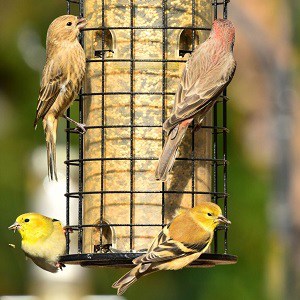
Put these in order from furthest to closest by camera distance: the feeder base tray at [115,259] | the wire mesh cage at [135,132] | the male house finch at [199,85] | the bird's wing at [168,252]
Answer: the wire mesh cage at [135,132], the male house finch at [199,85], the feeder base tray at [115,259], the bird's wing at [168,252]

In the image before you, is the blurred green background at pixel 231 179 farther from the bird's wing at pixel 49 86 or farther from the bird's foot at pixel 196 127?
the bird's foot at pixel 196 127

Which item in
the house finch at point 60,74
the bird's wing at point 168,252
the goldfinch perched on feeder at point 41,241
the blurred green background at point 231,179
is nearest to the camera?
the bird's wing at point 168,252

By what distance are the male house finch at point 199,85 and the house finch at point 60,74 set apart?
3.34 ft

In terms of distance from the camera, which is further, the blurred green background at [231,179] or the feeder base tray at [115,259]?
the blurred green background at [231,179]

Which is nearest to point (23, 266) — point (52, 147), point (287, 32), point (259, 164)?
point (259, 164)

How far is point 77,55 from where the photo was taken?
470 inches

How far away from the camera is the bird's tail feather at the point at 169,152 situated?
36.7ft

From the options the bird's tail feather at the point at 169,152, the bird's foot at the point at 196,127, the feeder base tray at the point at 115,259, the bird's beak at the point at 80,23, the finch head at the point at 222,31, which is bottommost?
the feeder base tray at the point at 115,259

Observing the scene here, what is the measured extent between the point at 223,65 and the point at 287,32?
16462 mm

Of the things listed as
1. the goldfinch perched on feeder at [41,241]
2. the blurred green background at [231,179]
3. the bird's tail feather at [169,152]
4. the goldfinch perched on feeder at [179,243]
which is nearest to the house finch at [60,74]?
the goldfinch perched on feeder at [41,241]

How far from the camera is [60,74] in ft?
39.3

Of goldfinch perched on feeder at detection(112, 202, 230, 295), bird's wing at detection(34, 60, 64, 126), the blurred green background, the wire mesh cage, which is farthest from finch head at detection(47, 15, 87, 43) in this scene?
the blurred green background

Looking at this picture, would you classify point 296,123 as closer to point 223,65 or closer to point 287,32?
point 287,32

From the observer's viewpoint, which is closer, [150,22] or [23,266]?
[150,22]
